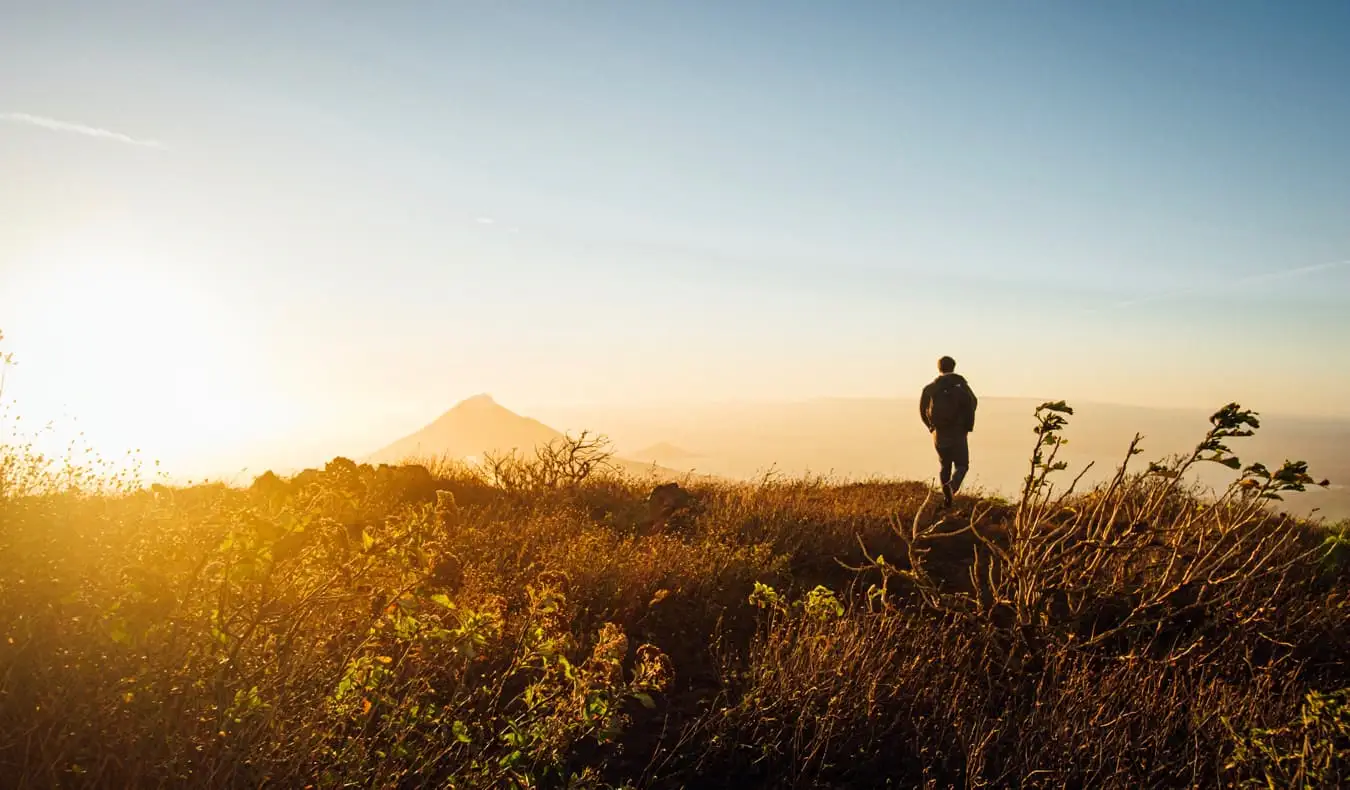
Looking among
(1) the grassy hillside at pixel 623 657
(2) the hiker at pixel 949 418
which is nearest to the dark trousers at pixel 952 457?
(2) the hiker at pixel 949 418

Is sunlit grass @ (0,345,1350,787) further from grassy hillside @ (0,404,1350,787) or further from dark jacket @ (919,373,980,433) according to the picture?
dark jacket @ (919,373,980,433)

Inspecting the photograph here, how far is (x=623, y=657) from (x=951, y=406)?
795 cm

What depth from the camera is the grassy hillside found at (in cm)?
270

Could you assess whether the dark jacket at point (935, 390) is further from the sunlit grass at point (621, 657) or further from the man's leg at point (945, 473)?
the sunlit grass at point (621, 657)

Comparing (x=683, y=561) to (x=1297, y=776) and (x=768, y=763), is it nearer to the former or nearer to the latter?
(x=768, y=763)

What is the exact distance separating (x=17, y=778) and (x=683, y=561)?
16.3 feet

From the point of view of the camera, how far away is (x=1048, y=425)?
208 inches

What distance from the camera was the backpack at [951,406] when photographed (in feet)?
37.5

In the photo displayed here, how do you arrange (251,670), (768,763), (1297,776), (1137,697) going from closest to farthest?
1. (251,670)
2. (1297,776)
3. (768,763)
4. (1137,697)

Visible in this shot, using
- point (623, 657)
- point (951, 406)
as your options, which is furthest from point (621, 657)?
point (951, 406)

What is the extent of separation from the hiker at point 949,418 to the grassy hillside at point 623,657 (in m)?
3.34

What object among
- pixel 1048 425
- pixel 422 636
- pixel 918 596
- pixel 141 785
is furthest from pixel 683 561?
pixel 141 785

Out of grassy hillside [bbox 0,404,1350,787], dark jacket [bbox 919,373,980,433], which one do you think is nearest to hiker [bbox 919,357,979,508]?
dark jacket [bbox 919,373,980,433]

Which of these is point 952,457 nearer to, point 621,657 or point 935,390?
point 935,390
